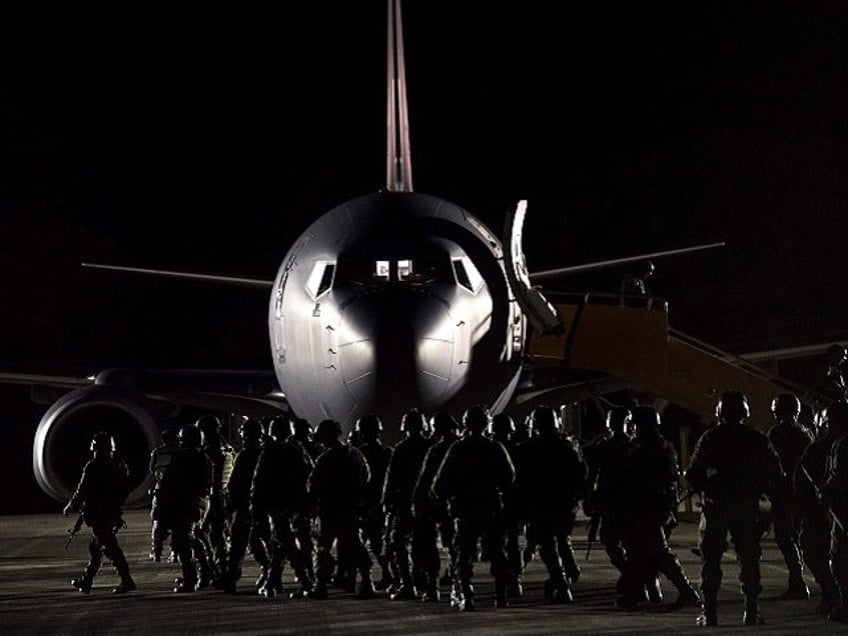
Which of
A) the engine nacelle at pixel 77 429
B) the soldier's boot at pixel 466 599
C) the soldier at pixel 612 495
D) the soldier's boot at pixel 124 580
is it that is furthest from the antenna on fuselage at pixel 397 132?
the soldier's boot at pixel 466 599

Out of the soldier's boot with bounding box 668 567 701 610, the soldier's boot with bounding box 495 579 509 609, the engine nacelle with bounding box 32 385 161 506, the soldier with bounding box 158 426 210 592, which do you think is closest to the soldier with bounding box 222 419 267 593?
the soldier with bounding box 158 426 210 592

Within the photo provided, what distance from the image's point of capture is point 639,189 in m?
53.7

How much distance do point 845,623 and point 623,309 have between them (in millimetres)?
7083

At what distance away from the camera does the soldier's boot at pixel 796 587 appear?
44.4ft

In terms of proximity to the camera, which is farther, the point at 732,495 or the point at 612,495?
the point at 612,495

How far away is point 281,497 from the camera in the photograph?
14.2 metres

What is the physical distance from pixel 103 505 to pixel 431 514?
3204 millimetres

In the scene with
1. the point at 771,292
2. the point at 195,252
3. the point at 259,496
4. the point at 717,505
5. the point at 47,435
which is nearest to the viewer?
the point at 717,505

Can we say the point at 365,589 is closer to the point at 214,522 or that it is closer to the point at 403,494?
the point at 403,494

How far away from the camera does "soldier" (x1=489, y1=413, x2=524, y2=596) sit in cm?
1330

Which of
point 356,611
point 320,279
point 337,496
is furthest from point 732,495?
point 320,279

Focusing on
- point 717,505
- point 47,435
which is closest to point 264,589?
point 717,505

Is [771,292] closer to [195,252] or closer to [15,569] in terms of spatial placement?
[195,252]

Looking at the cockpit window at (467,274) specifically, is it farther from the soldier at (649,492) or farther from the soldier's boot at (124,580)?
the soldier at (649,492)
